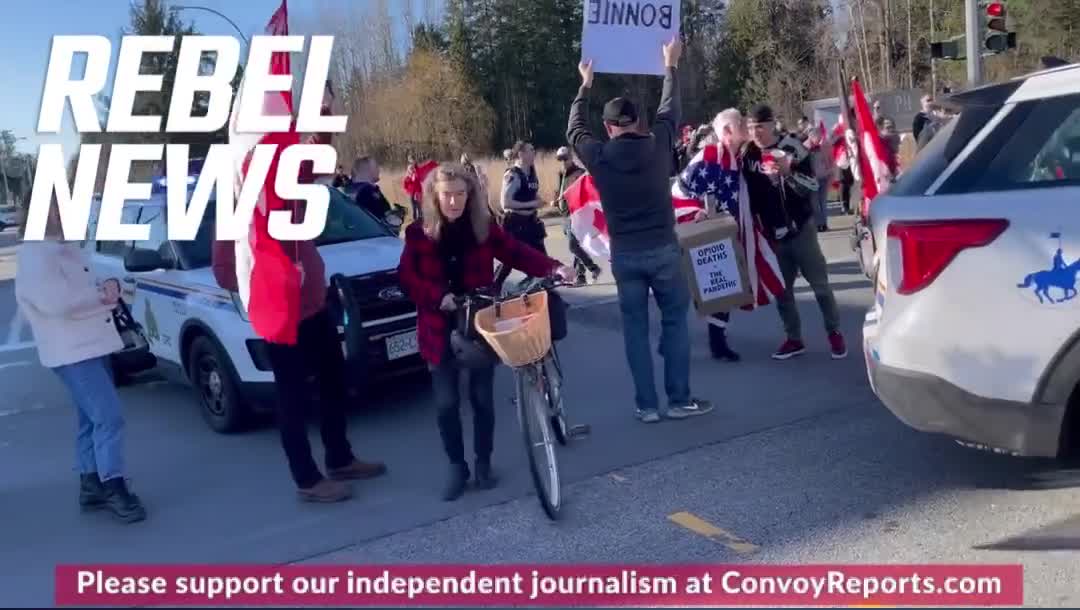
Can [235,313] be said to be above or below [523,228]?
below

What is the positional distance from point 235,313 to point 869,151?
448cm

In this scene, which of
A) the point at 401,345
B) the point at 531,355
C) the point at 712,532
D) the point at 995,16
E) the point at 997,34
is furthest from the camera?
the point at 995,16

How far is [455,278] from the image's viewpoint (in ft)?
17.5

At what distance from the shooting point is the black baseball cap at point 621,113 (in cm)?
599

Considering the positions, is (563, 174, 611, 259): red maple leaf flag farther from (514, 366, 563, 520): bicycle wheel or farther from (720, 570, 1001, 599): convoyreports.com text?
(720, 570, 1001, 599): convoyreports.com text

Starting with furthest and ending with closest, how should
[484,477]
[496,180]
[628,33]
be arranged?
[496,180] < [628,33] < [484,477]

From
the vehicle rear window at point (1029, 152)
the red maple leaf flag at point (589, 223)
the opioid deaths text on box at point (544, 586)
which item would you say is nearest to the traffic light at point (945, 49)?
the red maple leaf flag at point (589, 223)

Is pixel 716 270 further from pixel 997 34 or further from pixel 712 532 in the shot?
pixel 997 34

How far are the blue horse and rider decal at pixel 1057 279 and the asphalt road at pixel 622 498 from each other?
3.40 feet

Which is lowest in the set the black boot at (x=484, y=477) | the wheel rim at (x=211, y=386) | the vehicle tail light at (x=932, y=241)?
the black boot at (x=484, y=477)

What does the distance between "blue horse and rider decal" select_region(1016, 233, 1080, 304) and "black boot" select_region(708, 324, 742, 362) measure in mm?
3745

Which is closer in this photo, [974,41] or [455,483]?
[455,483]

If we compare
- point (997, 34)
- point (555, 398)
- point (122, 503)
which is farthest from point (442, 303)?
point (997, 34)

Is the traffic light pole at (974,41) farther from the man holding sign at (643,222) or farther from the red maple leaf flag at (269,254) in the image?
the red maple leaf flag at (269,254)
